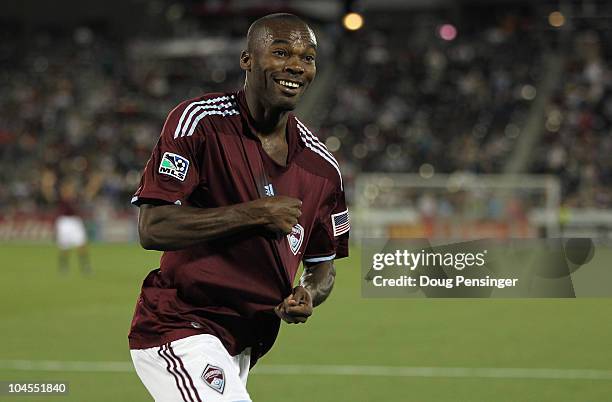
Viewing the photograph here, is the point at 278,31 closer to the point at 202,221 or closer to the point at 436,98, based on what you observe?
the point at 202,221

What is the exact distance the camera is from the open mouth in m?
4.08

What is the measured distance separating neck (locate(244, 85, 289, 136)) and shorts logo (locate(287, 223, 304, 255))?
441 millimetres

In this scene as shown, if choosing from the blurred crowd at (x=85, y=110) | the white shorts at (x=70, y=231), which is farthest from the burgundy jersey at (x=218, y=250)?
the blurred crowd at (x=85, y=110)

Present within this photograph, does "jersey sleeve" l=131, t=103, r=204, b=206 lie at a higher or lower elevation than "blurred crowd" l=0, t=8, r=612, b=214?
lower

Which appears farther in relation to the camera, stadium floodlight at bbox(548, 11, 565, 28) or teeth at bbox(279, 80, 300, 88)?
stadium floodlight at bbox(548, 11, 565, 28)

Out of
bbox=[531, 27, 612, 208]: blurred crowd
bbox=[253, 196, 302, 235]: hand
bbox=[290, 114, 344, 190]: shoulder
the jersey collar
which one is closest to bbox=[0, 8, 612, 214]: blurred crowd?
bbox=[531, 27, 612, 208]: blurred crowd

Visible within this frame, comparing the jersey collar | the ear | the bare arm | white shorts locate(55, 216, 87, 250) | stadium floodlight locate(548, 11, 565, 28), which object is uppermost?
stadium floodlight locate(548, 11, 565, 28)

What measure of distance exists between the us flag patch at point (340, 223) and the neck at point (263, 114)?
611 millimetres

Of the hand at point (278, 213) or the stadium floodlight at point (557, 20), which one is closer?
the hand at point (278, 213)

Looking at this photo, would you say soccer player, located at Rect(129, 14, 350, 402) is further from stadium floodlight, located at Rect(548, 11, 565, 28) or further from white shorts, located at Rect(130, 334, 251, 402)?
stadium floodlight, located at Rect(548, 11, 565, 28)

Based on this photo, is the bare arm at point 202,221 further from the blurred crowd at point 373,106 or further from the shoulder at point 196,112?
the blurred crowd at point 373,106

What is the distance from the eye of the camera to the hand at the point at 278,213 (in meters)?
3.93

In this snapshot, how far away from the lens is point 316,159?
14.8 ft

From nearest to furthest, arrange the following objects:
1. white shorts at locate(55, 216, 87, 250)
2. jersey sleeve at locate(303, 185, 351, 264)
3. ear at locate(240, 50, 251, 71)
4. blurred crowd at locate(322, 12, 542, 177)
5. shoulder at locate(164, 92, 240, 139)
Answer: shoulder at locate(164, 92, 240, 139), ear at locate(240, 50, 251, 71), jersey sleeve at locate(303, 185, 351, 264), white shorts at locate(55, 216, 87, 250), blurred crowd at locate(322, 12, 542, 177)
